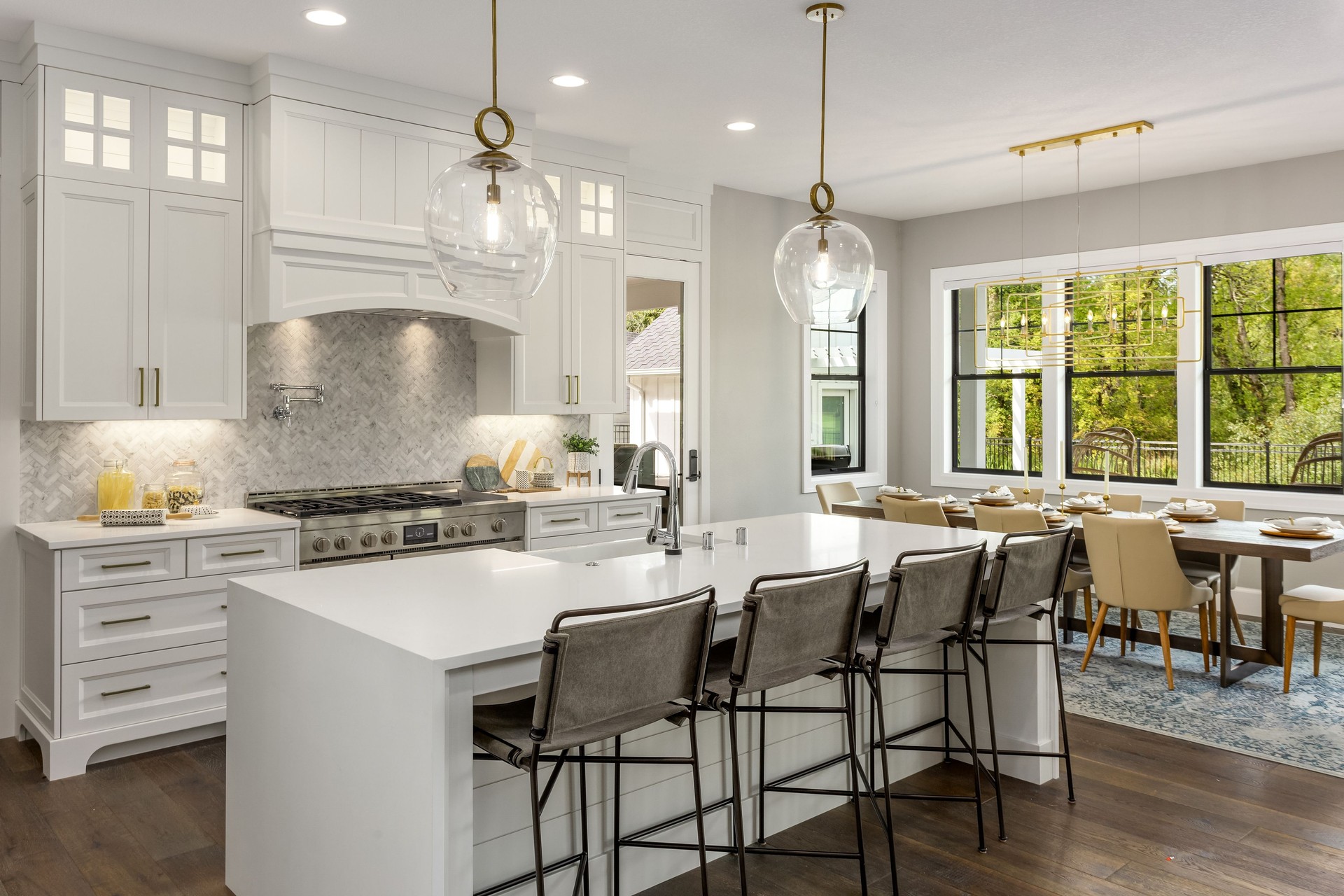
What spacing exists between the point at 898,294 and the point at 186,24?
5.51 meters

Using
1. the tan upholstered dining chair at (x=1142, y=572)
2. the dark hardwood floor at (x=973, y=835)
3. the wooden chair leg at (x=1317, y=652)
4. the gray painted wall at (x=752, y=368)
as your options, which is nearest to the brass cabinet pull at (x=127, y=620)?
the dark hardwood floor at (x=973, y=835)

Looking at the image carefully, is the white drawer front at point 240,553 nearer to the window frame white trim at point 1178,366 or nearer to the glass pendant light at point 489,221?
the glass pendant light at point 489,221

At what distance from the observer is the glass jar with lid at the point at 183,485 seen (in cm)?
406

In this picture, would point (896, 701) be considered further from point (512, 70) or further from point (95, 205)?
point (95, 205)

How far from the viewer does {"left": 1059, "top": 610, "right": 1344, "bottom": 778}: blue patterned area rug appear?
379cm

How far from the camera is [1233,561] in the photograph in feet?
16.3

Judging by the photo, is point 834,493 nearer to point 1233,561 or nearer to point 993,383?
point 993,383

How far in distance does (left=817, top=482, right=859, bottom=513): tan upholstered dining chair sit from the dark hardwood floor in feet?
9.20

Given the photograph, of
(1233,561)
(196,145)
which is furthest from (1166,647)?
(196,145)

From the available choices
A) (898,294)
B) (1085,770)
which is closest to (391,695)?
(1085,770)

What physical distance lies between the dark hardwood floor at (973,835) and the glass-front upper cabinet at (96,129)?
7.54ft

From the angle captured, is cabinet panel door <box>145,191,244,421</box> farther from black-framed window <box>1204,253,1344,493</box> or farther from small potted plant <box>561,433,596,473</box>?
black-framed window <box>1204,253,1344,493</box>

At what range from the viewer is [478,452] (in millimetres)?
5273

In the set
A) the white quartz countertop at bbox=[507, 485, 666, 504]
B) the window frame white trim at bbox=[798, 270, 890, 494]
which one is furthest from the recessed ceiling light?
the window frame white trim at bbox=[798, 270, 890, 494]
